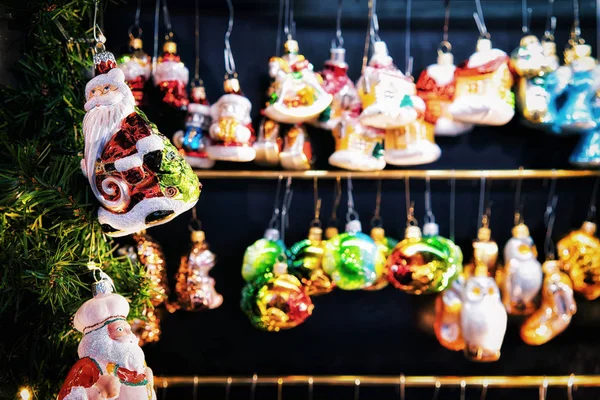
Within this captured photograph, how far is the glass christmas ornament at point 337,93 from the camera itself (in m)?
1.75

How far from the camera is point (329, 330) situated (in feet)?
6.59

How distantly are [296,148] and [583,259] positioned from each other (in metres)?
0.83

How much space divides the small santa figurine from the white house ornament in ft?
0.47

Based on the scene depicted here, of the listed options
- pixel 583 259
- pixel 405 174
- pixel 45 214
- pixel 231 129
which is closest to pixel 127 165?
pixel 45 214

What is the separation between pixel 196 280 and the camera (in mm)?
1767

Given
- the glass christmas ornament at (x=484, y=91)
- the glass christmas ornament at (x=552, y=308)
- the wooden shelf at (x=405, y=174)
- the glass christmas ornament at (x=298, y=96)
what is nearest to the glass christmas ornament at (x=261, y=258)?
the wooden shelf at (x=405, y=174)

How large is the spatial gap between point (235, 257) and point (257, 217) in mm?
136

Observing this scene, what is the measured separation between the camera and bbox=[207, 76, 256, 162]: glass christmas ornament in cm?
166

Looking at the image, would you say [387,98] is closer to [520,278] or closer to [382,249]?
[382,249]

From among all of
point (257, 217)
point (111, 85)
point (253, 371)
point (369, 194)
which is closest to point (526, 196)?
point (369, 194)

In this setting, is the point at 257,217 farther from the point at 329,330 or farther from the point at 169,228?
the point at 329,330

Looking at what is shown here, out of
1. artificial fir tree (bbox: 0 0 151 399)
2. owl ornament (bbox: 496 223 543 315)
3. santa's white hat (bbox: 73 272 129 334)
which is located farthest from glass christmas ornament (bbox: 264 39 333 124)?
santa's white hat (bbox: 73 272 129 334)

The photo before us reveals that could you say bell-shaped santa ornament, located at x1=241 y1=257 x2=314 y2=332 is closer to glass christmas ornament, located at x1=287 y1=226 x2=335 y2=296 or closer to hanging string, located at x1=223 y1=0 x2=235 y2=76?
glass christmas ornament, located at x1=287 y1=226 x2=335 y2=296

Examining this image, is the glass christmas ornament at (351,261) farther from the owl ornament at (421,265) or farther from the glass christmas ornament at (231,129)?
the glass christmas ornament at (231,129)
